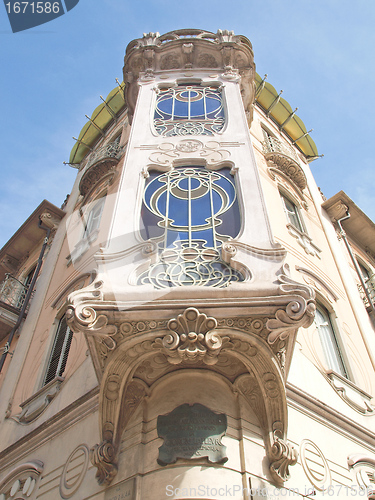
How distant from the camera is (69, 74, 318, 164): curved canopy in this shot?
18.8 m

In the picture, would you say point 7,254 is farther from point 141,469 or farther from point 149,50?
point 141,469

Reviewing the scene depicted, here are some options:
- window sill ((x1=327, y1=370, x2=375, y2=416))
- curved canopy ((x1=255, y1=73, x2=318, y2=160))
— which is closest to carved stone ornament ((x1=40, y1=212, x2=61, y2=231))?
curved canopy ((x1=255, y1=73, x2=318, y2=160))

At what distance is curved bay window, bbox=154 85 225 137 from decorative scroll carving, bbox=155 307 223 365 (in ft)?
16.9

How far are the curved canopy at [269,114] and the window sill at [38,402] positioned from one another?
472 inches

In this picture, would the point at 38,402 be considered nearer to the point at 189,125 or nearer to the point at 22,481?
the point at 22,481

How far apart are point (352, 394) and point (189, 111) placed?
22.4ft

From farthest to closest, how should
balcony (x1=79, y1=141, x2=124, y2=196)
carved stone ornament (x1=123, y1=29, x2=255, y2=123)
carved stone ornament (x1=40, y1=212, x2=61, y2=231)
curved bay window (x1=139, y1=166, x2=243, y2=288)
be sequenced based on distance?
carved stone ornament (x1=40, y1=212, x2=61, y2=231)
balcony (x1=79, y1=141, x2=124, y2=196)
carved stone ornament (x1=123, y1=29, x2=255, y2=123)
curved bay window (x1=139, y1=166, x2=243, y2=288)

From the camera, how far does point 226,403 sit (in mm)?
6379

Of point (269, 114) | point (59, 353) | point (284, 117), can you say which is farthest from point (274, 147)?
point (59, 353)

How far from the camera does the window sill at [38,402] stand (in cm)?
870

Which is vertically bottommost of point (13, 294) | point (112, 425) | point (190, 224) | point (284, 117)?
point (112, 425)

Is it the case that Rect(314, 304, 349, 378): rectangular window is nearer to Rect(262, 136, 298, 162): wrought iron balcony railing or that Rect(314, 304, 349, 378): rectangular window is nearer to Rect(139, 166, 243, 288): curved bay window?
Rect(139, 166, 243, 288): curved bay window

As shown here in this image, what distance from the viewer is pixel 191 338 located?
578 centimetres

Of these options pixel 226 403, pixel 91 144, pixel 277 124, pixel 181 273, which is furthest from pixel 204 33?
pixel 226 403
